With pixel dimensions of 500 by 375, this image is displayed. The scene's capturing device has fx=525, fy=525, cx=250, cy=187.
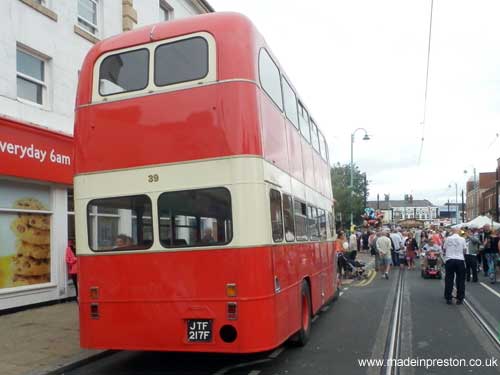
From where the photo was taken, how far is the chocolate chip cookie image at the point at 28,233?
11.5 metres

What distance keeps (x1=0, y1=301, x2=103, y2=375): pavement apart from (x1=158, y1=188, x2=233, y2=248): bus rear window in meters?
2.42

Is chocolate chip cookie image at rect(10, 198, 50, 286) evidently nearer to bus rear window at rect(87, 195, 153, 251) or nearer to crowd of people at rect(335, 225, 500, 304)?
bus rear window at rect(87, 195, 153, 251)

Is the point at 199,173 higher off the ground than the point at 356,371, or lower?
higher

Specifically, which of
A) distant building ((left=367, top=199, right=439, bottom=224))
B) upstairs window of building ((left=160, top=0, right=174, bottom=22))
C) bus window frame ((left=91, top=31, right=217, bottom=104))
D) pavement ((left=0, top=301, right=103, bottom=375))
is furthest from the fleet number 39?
distant building ((left=367, top=199, right=439, bottom=224))

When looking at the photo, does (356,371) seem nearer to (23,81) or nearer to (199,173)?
(199,173)

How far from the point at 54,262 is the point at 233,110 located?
27.4 feet

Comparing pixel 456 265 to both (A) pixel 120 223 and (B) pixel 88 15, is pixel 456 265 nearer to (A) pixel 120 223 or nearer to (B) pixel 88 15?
(A) pixel 120 223

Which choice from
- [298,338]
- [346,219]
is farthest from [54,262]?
[346,219]

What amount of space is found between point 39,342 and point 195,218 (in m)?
4.03

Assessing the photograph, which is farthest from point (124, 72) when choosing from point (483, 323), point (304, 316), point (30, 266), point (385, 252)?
point (385, 252)

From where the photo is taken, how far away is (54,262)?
12609 millimetres

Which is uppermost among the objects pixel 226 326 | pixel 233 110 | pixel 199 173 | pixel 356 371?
pixel 233 110

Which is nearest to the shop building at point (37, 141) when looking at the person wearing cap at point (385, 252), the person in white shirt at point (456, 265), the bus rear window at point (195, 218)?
the bus rear window at point (195, 218)

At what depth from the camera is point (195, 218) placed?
20.3ft
